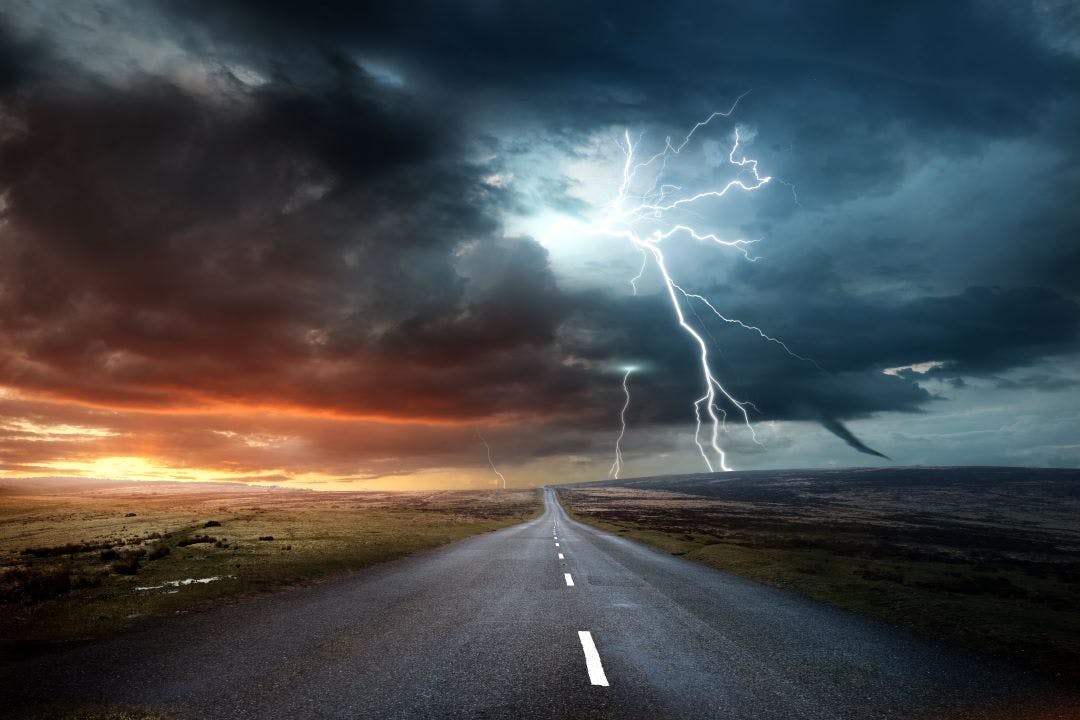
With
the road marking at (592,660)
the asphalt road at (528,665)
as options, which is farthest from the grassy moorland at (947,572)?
the road marking at (592,660)

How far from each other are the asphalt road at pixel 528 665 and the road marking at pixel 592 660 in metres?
0.04

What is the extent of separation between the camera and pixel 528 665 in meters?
7.17

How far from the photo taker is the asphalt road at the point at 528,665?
5.82 meters

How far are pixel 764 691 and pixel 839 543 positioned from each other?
41479 mm

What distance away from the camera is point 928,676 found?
732 cm

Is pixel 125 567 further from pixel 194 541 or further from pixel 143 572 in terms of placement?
pixel 194 541

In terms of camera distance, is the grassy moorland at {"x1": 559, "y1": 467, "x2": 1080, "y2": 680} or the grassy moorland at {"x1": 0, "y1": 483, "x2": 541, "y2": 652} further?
the grassy moorland at {"x1": 0, "y1": 483, "x2": 541, "y2": 652}

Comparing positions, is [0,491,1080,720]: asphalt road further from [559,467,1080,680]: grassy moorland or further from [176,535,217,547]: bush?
[176,535,217,547]: bush

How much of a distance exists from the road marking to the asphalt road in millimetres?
36

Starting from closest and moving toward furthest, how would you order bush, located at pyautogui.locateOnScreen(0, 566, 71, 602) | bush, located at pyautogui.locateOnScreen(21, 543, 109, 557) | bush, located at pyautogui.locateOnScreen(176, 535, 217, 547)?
bush, located at pyautogui.locateOnScreen(0, 566, 71, 602)
bush, located at pyautogui.locateOnScreen(21, 543, 109, 557)
bush, located at pyautogui.locateOnScreen(176, 535, 217, 547)

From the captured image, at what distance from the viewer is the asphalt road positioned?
582cm

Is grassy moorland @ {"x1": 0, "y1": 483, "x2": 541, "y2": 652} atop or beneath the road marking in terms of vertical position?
beneath

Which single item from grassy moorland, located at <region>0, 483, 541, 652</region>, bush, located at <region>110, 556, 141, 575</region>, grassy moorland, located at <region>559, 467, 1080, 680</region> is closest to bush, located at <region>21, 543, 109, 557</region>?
grassy moorland, located at <region>0, 483, 541, 652</region>

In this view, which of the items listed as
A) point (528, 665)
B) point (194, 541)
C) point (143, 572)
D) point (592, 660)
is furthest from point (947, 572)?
point (194, 541)
